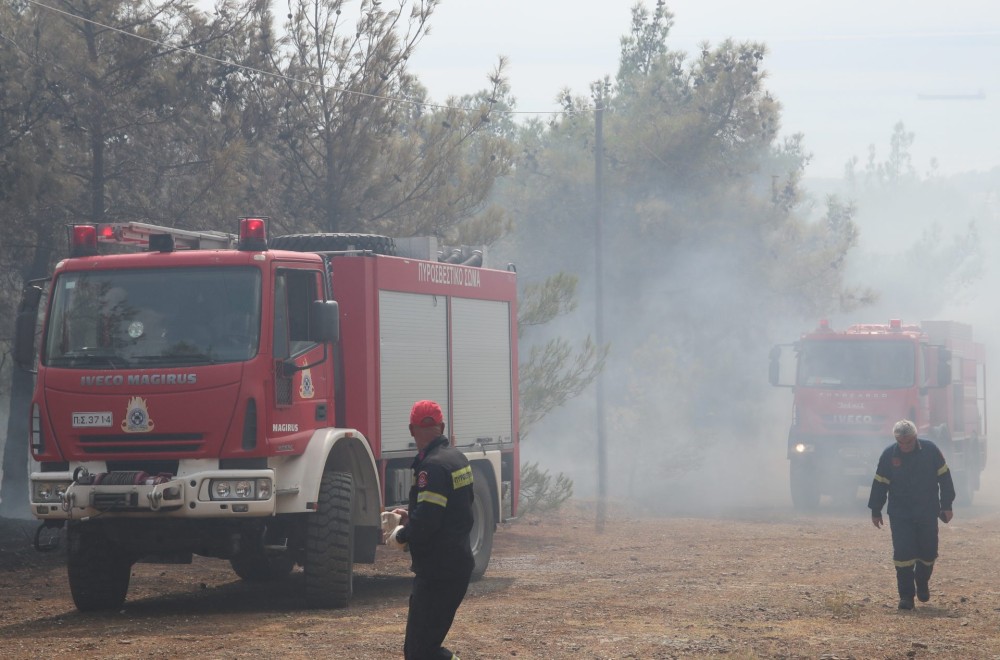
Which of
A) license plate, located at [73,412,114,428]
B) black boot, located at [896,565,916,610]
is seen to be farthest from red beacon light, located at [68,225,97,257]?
black boot, located at [896,565,916,610]

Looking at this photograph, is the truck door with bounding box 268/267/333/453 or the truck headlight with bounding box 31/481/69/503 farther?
the truck door with bounding box 268/267/333/453

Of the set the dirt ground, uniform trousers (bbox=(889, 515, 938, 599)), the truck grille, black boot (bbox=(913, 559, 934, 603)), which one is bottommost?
the dirt ground

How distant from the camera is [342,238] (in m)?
11.9

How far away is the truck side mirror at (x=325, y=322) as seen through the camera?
34.1ft

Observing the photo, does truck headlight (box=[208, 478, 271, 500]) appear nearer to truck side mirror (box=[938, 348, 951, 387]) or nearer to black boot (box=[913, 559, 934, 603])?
black boot (box=[913, 559, 934, 603])

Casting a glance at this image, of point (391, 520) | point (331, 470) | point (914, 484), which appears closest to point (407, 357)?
point (331, 470)

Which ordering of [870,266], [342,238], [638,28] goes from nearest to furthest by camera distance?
[342,238] < [638,28] < [870,266]

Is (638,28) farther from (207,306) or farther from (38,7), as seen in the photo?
(207,306)

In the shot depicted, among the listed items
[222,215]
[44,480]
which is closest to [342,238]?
[44,480]

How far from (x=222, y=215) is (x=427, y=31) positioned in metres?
3.82

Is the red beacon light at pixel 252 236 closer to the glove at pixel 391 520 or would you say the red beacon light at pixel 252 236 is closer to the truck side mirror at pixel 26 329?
the truck side mirror at pixel 26 329

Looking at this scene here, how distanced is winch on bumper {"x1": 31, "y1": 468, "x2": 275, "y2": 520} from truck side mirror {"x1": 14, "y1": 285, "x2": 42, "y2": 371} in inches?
42.1

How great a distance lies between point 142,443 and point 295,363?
4.16 feet

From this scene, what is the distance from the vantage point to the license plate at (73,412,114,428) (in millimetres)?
10148
